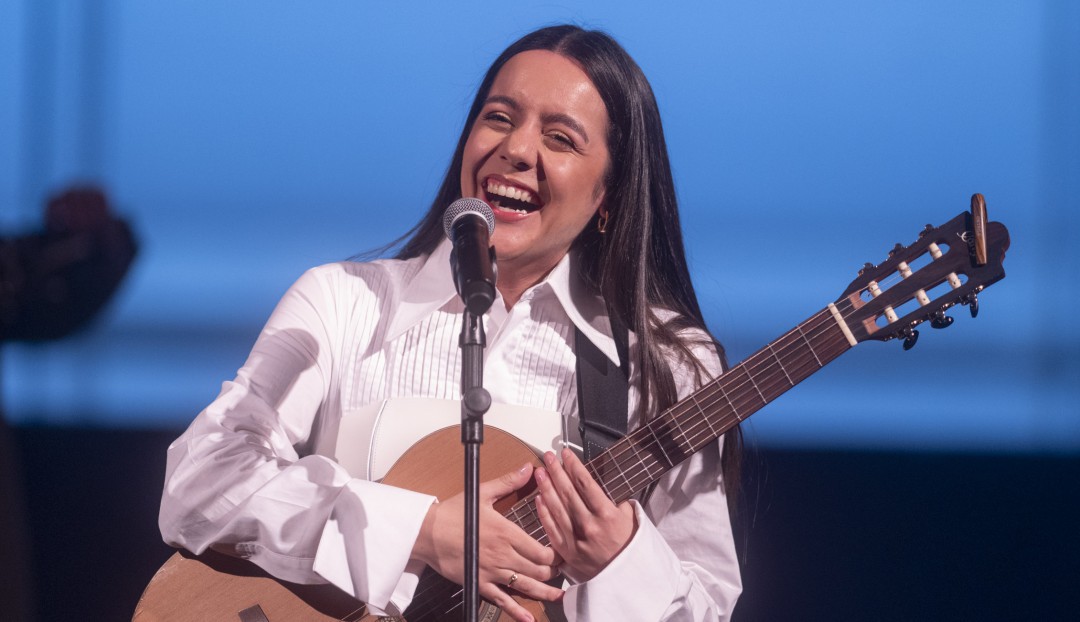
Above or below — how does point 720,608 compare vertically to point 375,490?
below

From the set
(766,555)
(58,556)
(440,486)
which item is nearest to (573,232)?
(440,486)

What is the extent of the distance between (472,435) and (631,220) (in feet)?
3.24

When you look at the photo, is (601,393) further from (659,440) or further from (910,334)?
(910,334)

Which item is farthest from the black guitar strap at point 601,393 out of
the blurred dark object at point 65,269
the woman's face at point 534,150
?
the blurred dark object at point 65,269

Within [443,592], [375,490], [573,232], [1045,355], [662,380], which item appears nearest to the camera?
[375,490]

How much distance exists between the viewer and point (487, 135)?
2.03m

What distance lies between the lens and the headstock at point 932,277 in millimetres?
1783

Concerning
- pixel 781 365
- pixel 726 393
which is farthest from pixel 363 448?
pixel 781 365

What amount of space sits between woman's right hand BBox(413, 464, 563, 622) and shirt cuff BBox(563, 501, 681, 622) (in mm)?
54

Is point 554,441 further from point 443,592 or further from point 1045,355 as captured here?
point 1045,355

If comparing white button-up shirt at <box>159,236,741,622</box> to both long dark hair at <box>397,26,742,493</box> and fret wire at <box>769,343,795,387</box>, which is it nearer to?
long dark hair at <box>397,26,742,493</box>

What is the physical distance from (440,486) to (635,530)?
0.38 meters

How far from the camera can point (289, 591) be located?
1.79 m

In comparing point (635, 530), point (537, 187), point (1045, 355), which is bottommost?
point (635, 530)
